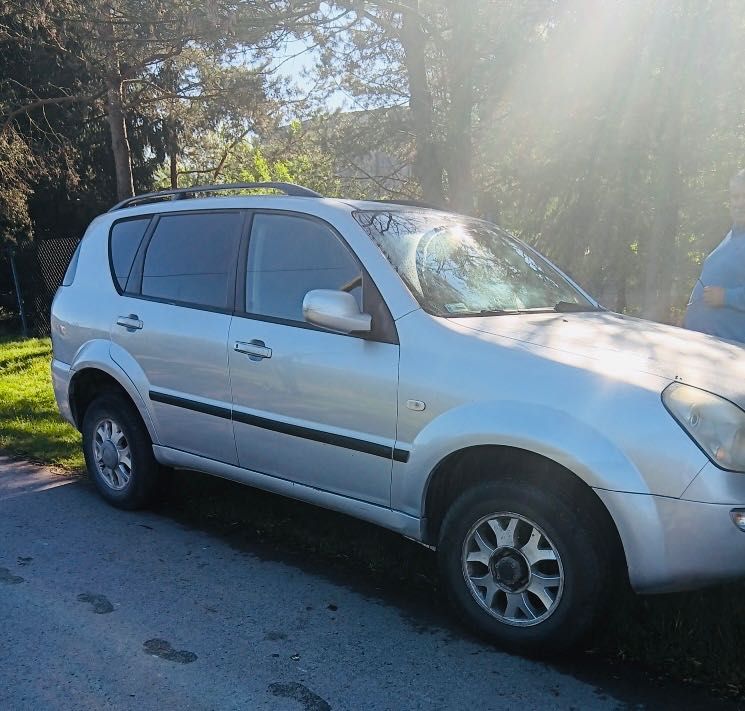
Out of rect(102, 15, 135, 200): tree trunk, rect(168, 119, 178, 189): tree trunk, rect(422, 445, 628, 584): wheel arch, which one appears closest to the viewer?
rect(422, 445, 628, 584): wheel arch

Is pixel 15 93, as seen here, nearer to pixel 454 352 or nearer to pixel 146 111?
pixel 146 111

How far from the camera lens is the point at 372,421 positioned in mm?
3525

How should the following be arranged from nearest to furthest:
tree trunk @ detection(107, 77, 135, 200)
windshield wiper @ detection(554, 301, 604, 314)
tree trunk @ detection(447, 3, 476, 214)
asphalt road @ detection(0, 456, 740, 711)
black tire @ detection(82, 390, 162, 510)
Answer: asphalt road @ detection(0, 456, 740, 711) → windshield wiper @ detection(554, 301, 604, 314) → black tire @ detection(82, 390, 162, 510) → tree trunk @ detection(447, 3, 476, 214) → tree trunk @ detection(107, 77, 135, 200)

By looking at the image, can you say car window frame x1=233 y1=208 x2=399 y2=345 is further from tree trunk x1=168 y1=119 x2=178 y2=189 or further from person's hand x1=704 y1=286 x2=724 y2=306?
tree trunk x1=168 y1=119 x2=178 y2=189

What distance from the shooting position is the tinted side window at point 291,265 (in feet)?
12.7

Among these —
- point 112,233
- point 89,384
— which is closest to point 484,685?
point 89,384

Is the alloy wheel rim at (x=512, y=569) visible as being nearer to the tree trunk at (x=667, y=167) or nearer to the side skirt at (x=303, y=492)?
the side skirt at (x=303, y=492)

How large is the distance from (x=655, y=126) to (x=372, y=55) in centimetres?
401

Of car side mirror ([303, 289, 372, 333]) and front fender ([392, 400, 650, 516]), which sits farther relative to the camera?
car side mirror ([303, 289, 372, 333])

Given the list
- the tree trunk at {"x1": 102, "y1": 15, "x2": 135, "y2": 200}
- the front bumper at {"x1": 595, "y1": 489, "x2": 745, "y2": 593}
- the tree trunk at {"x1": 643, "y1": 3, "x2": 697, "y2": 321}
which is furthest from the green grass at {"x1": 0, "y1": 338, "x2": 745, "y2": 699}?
the tree trunk at {"x1": 102, "y1": 15, "x2": 135, "y2": 200}

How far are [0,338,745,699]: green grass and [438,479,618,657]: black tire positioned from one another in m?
0.28

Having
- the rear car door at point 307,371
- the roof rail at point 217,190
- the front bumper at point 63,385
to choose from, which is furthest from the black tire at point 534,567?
the front bumper at point 63,385

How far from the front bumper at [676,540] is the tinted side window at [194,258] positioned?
2409mm

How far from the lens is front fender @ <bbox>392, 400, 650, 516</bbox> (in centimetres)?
285
